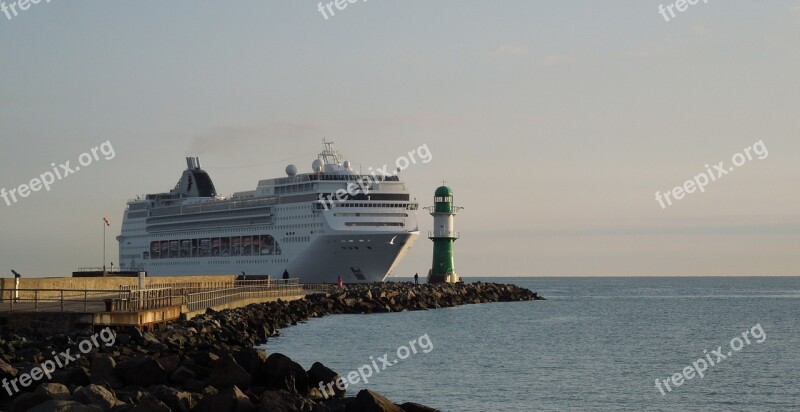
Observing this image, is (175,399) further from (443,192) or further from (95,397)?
(443,192)

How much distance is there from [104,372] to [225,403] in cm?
424

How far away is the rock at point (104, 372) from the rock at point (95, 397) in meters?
2.85

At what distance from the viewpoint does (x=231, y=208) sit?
95.5m

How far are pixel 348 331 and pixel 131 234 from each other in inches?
2754

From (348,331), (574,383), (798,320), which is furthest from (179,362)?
(798,320)

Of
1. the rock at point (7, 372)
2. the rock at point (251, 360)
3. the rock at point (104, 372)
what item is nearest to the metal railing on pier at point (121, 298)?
the rock at point (7, 372)

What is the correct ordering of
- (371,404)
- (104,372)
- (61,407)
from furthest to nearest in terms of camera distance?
(104,372) → (371,404) → (61,407)

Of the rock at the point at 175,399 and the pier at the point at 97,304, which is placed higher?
the pier at the point at 97,304

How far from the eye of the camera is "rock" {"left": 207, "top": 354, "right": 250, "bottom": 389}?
65.3 ft

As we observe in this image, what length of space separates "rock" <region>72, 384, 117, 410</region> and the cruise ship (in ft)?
206

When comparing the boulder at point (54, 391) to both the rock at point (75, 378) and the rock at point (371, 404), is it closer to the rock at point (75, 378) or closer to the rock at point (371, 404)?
the rock at point (75, 378)

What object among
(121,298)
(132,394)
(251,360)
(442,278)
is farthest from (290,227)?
(132,394)

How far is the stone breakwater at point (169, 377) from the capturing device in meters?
16.6

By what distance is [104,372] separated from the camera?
19.9 metres
